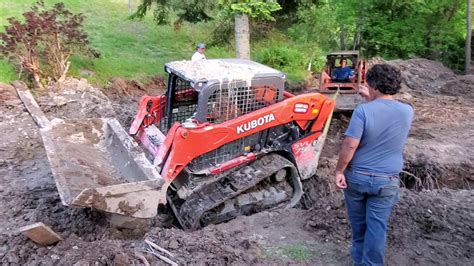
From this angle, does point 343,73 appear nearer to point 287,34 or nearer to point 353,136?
point 287,34

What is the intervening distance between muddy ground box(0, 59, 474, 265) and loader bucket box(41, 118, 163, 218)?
0.40 m

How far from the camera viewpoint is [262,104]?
23.2 feet

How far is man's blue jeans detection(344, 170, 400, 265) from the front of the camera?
4324 mm

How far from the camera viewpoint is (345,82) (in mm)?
12180

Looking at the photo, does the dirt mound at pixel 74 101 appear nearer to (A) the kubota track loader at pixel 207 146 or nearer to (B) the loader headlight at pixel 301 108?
(A) the kubota track loader at pixel 207 146

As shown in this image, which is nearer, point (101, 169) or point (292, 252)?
point (292, 252)

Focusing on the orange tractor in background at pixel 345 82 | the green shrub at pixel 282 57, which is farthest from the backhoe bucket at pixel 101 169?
the green shrub at pixel 282 57

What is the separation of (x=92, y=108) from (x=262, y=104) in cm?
518

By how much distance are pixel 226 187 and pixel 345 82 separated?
6423 millimetres

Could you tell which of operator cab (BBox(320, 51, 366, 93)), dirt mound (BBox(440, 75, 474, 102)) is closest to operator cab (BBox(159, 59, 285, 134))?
operator cab (BBox(320, 51, 366, 93))

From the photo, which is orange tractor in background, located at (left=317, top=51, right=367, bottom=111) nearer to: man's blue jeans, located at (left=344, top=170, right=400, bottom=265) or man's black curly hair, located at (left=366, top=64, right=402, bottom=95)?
man's blue jeans, located at (left=344, top=170, right=400, bottom=265)

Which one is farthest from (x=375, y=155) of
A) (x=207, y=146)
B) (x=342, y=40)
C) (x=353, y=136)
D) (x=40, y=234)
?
(x=342, y=40)

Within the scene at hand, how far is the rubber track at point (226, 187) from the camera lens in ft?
21.2

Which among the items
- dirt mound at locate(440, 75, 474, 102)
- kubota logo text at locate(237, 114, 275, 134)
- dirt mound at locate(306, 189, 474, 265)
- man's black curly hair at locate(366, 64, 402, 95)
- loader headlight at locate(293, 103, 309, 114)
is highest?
man's black curly hair at locate(366, 64, 402, 95)
